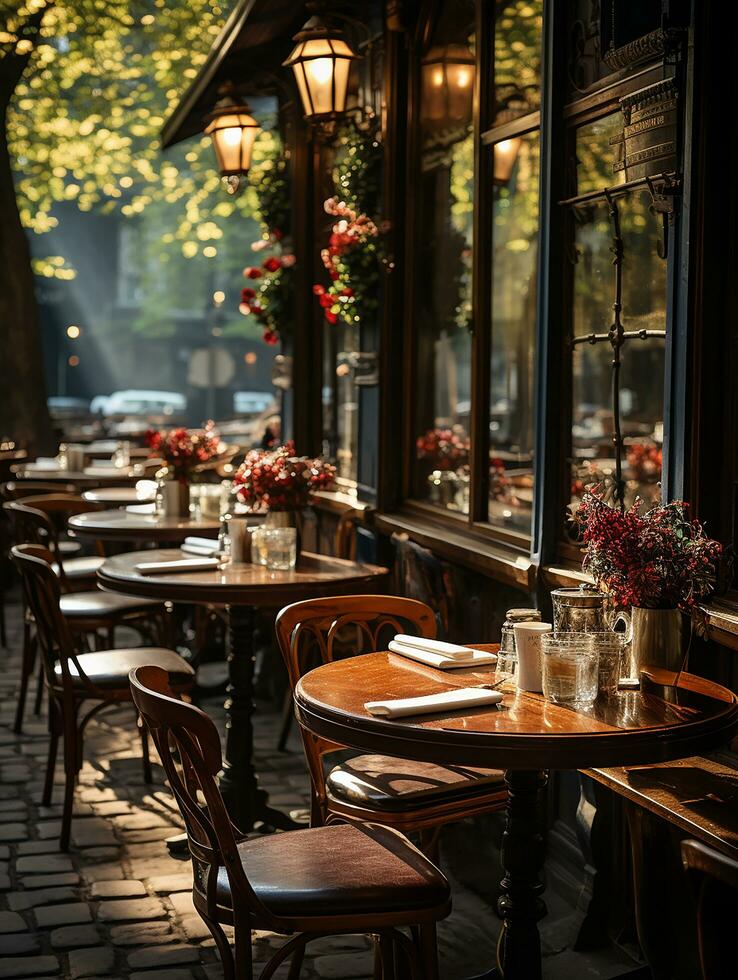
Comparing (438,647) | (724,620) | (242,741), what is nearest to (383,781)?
(438,647)

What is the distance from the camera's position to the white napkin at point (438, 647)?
334 centimetres

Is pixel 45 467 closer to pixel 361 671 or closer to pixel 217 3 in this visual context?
pixel 217 3

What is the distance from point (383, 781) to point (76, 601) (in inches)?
119

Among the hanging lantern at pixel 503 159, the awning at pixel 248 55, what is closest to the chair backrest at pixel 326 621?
the hanging lantern at pixel 503 159

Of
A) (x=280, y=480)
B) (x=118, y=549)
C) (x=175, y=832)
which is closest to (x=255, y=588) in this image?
(x=280, y=480)

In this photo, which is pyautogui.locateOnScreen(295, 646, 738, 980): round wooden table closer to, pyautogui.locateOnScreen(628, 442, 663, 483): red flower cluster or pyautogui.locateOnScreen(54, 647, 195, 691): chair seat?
pyautogui.locateOnScreen(54, 647, 195, 691): chair seat

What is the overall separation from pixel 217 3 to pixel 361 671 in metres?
11.3

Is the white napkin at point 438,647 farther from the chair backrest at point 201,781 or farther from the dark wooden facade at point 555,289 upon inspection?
the chair backrest at point 201,781

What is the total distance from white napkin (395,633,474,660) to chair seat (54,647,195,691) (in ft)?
5.45

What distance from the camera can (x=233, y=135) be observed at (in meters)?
7.39

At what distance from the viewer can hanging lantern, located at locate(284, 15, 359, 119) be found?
5.95 meters

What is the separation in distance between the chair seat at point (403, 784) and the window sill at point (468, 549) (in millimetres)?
998

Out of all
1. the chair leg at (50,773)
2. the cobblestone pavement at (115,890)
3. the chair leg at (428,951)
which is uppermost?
the chair leg at (428,951)

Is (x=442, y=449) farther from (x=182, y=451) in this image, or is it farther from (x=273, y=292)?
(x=273, y=292)
